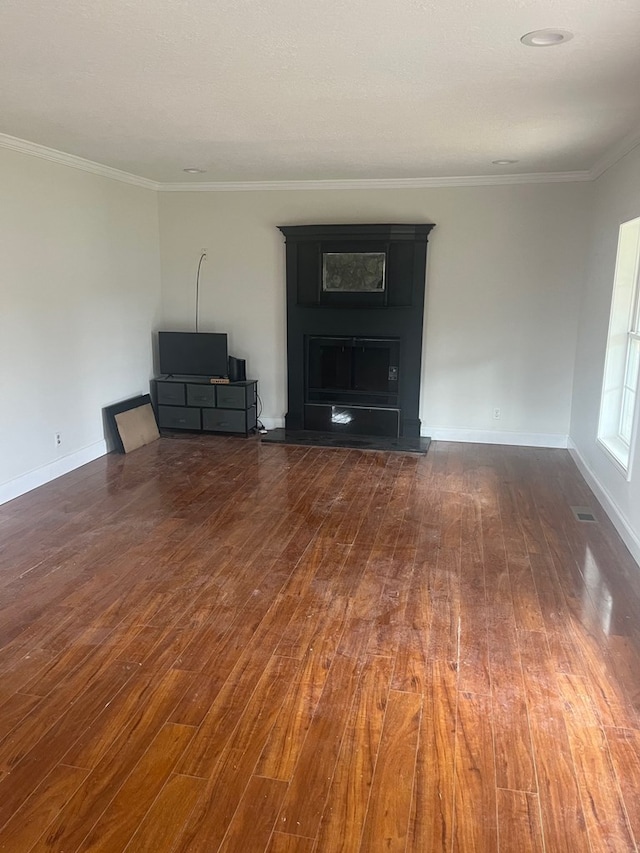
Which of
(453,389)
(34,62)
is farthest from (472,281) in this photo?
(34,62)

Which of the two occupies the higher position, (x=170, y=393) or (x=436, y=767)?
(x=170, y=393)

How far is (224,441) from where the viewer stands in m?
6.30

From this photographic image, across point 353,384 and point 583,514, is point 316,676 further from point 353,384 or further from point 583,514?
point 353,384

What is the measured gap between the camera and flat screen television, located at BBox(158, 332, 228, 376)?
6441 millimetres

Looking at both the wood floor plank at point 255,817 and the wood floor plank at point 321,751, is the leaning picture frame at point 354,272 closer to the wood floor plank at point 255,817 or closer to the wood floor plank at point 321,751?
the wood floor plank at point 321,751

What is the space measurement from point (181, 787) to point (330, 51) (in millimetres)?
2854

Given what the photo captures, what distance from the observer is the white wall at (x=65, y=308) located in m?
4.48

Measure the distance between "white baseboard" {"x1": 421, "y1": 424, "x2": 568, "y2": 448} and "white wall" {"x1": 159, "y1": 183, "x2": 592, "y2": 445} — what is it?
0.04 ft

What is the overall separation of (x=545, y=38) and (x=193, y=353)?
4679 millimetres

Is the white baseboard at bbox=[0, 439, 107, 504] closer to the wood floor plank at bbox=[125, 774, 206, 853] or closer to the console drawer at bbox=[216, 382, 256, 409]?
the console drawer at bbox=[216, 382, 256, 409]

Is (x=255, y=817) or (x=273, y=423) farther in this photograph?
(x=273, y=423)

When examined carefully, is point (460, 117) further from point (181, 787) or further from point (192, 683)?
point (181, 787)

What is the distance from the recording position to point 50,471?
4.97 m

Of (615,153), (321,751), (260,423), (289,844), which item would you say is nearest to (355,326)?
(260,423)
